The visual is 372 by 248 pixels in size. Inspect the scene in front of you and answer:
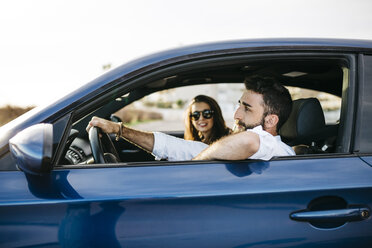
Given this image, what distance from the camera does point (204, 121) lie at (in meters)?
2.97

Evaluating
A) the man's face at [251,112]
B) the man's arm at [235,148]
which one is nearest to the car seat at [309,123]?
the man's face at [251,112]

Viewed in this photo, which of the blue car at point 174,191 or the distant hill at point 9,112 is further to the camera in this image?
the distant hill at point 9,112

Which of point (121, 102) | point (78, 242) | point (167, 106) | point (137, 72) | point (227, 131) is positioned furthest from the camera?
point (167, 106)

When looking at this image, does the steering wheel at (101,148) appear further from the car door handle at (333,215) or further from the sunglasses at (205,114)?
the sunglasses at (205,114)

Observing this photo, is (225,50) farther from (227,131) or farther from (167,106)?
(167,106)

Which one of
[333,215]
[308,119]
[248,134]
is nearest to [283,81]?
[308,119]

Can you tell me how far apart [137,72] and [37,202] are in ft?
1.99

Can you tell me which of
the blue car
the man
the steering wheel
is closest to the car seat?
the man

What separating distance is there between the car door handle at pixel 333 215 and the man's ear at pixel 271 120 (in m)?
0.71

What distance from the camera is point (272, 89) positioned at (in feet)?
6.18

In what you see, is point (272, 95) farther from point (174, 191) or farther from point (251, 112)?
point (174, 191)

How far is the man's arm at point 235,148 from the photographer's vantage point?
4.40 ft

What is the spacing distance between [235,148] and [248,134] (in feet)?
0.42

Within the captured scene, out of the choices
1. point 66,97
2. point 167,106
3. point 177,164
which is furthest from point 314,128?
point 167,106
